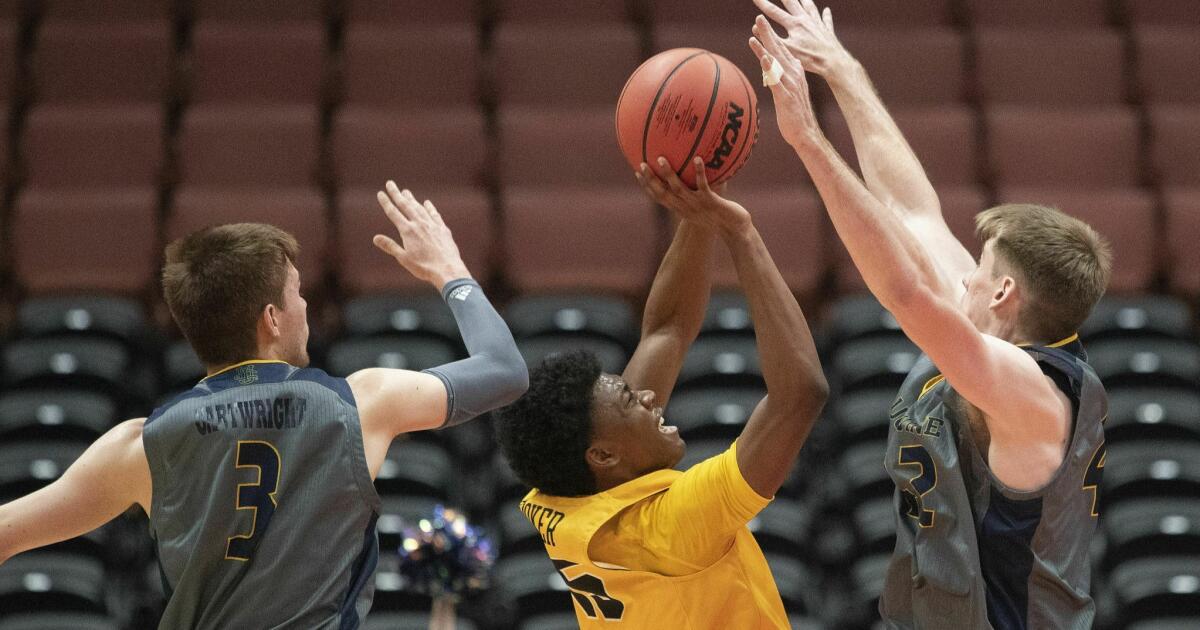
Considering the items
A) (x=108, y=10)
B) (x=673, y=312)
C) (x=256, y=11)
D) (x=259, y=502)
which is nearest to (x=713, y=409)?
(x=673, y=312)

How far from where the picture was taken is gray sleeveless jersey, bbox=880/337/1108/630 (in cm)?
257

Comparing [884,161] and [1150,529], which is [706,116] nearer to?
[884,161]

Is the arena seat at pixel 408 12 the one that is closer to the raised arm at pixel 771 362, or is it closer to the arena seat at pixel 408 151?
the arena seat at pixel 408 151

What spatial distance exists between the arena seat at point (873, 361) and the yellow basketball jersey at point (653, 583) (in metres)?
2.89

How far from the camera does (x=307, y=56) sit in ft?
23.2

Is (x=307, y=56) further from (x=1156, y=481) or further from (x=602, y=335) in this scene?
(x=1156, y=481)

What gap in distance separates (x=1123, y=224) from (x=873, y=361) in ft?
5.27

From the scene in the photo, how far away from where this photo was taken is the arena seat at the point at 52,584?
489 centimetres

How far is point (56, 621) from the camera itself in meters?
4.84

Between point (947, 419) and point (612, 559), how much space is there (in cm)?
70

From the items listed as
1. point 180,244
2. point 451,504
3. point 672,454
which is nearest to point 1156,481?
point 451,504

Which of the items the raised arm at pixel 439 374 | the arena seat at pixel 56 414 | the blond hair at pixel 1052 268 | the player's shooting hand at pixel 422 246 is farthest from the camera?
the arena seat at pixel 56 414

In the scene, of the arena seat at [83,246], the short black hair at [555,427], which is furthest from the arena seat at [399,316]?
the short black hair at [555,427]

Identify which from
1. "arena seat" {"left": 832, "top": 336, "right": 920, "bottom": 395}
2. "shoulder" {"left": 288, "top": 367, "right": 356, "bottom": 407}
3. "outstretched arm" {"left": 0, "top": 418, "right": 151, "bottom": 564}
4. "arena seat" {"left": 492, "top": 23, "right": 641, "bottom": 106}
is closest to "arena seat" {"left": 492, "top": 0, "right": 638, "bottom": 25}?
"arena seat" {"left": 492, "top": 23, "right": 641, "bottom": 106}
